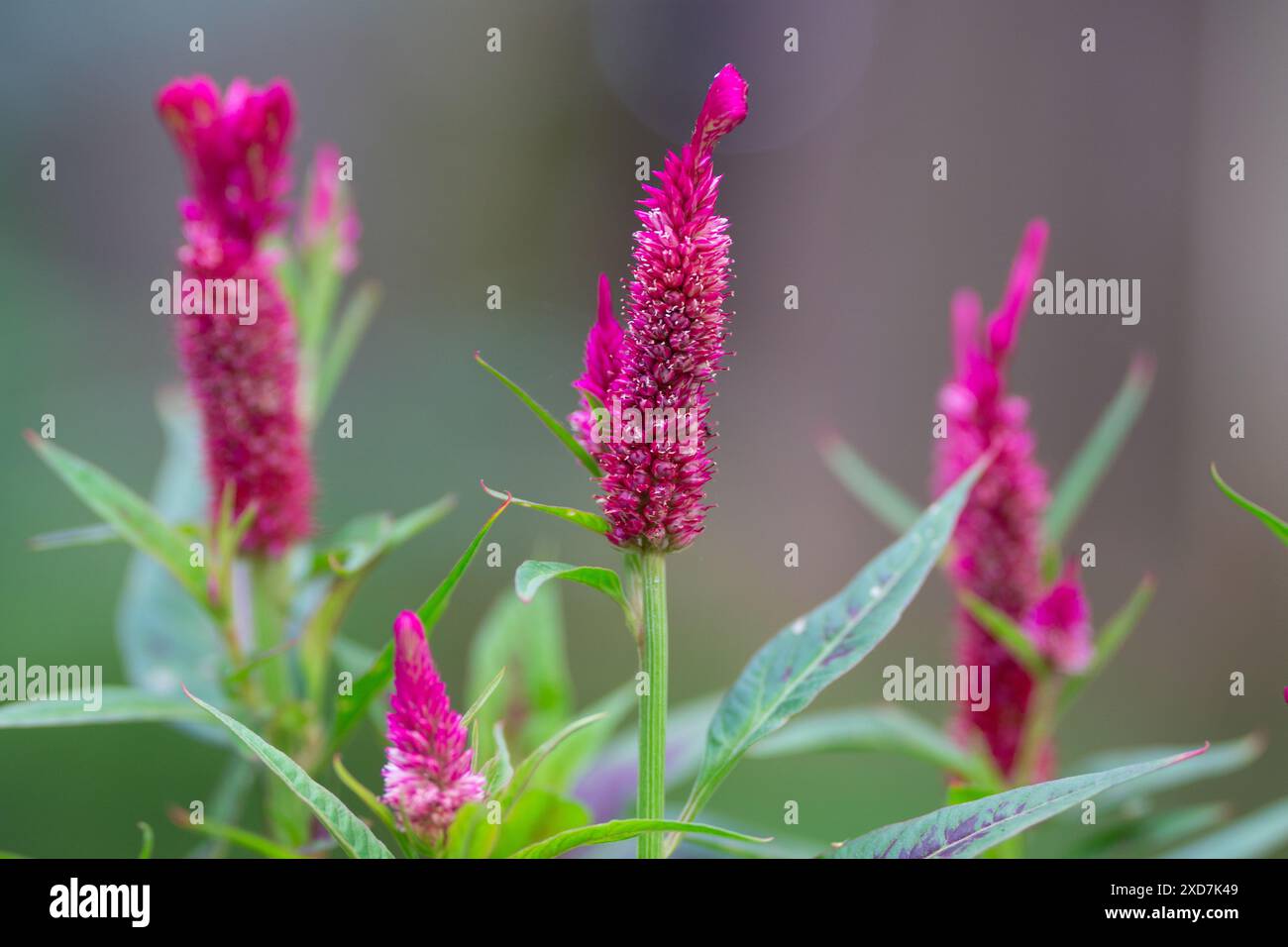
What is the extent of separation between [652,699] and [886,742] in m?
0.35

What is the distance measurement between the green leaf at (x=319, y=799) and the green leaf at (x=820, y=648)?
0.16 metres

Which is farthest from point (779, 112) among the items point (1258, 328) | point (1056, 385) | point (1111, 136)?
point (1258, 328)

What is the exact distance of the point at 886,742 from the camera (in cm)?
80

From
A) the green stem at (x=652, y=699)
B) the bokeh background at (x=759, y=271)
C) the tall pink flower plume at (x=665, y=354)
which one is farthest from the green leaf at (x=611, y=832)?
the bokeh background at (x=759, y=271)

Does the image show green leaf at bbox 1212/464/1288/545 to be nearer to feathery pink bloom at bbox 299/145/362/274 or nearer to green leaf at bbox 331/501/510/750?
green leaf at bbox 331/501/510/750

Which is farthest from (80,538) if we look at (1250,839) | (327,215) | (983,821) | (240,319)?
(1250,839)

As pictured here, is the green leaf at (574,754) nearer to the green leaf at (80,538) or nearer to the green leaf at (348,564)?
the green leaf at (348,564)

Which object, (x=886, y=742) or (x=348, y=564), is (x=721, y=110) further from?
(x=886, y=742)

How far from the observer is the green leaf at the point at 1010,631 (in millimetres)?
777

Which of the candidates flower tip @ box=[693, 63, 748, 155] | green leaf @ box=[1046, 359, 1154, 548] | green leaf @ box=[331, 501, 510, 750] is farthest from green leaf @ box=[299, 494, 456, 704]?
green leaf @ box=[1046, 359, 1154, 548]

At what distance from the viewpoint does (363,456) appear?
9.48ft

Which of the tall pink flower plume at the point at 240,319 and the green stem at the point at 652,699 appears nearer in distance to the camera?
the green stem at the point at 652,699

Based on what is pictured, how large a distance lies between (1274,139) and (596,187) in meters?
1.72
